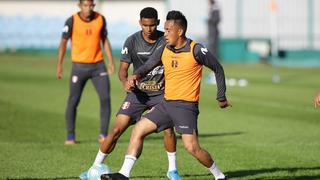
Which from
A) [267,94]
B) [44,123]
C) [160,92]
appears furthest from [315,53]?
[160,92]

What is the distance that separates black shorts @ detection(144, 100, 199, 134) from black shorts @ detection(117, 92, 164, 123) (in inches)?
33.7

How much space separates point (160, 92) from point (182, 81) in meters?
1.22

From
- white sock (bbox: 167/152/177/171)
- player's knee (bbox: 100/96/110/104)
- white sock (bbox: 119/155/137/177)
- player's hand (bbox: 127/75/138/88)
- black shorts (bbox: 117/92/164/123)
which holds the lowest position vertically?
player's knee (bbox: 100/96/110/104)

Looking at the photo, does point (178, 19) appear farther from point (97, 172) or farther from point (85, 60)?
point (85, 60)

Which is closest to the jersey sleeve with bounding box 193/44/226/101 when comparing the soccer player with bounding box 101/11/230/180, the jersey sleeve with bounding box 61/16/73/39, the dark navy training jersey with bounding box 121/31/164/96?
the soccer player with bounding box 101/11/230/180

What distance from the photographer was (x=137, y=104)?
34.3ft

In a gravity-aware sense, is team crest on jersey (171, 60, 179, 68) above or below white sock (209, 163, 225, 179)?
above

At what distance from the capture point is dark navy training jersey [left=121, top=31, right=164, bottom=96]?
10.5 metres

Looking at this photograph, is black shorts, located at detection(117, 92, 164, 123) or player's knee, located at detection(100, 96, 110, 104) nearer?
black shorts, located at detection(117, 92, 164, 123)

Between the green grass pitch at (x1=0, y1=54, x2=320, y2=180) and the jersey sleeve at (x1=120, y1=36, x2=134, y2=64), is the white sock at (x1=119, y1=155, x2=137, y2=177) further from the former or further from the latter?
the jersey sleeve at (x1=120, y1=36, x2=134, y2=64)

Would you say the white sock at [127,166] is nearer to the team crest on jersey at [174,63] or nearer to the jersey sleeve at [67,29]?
the team crest on jersey at [174,63]

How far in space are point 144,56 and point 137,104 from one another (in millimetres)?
641

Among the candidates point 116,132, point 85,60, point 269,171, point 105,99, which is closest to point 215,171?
point 116,132

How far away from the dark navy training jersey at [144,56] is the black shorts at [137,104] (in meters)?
0.07
